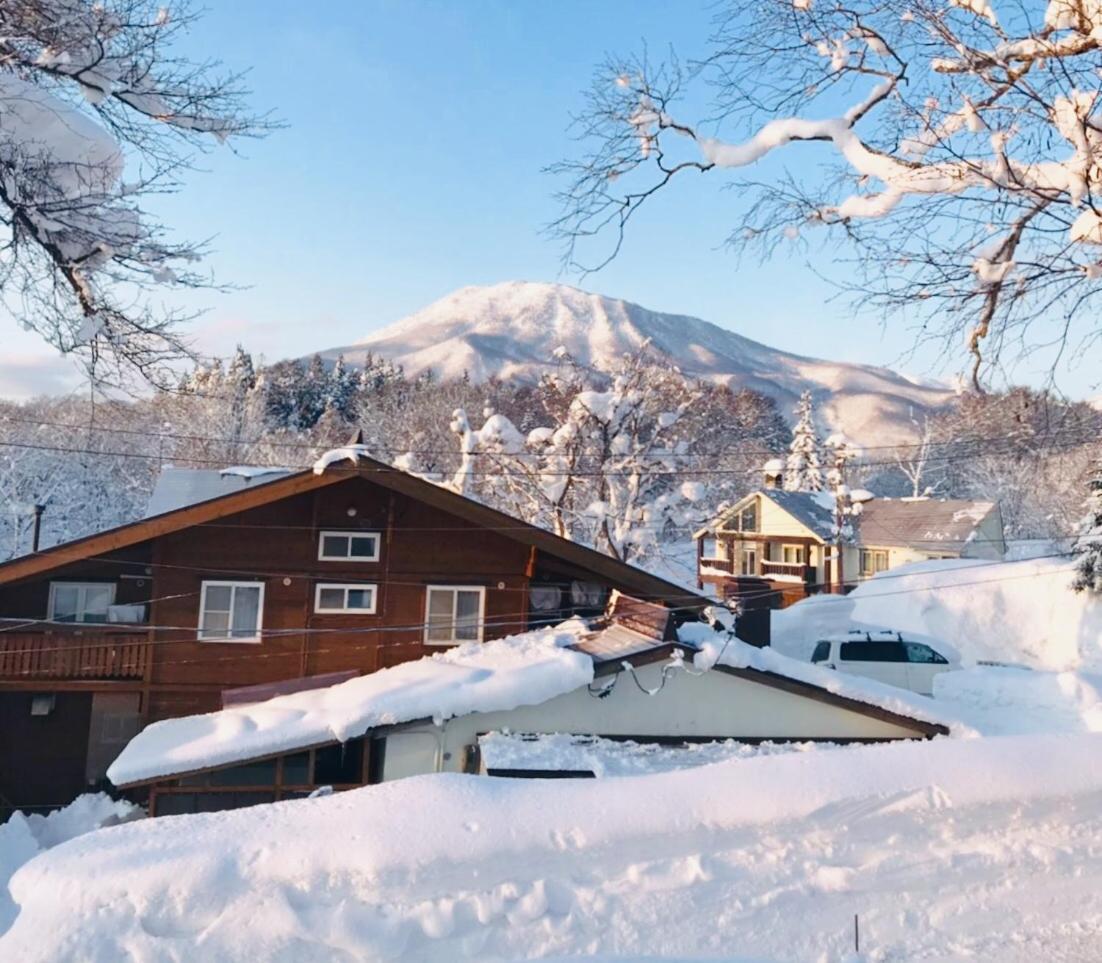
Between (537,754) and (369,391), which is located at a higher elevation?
(369,391)

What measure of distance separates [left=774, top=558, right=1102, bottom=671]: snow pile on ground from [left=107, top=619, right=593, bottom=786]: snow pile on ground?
16.9m

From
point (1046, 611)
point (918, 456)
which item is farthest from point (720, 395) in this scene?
point (1046, 611)

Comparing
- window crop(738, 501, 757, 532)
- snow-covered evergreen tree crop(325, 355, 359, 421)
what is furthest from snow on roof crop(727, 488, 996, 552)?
snow-covered evergreen tree crop(325, 355, 359, 421)

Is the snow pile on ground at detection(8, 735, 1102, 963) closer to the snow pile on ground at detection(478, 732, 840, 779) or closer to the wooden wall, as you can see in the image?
the snow pile on ground at detection(478, 732, 840, 779)

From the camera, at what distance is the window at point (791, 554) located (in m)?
44.2

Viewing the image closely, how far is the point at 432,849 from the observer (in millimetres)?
5172

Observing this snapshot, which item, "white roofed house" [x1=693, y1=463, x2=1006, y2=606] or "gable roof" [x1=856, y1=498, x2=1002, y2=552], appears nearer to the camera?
"gable roof" [x1=856, y1=498, x2=1002, y2=552]

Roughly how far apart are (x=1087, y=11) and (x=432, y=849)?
6649 millimetres

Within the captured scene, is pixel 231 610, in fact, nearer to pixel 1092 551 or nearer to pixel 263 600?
pixel 263 600

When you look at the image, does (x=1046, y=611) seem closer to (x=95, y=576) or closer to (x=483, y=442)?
(x=483, y=442)

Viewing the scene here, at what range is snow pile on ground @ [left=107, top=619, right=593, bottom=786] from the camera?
1143cm

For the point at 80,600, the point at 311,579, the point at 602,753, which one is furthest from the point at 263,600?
the point at 602,753

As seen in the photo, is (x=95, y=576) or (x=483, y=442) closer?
(x=95, y=576)

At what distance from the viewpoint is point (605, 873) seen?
17.2ft
